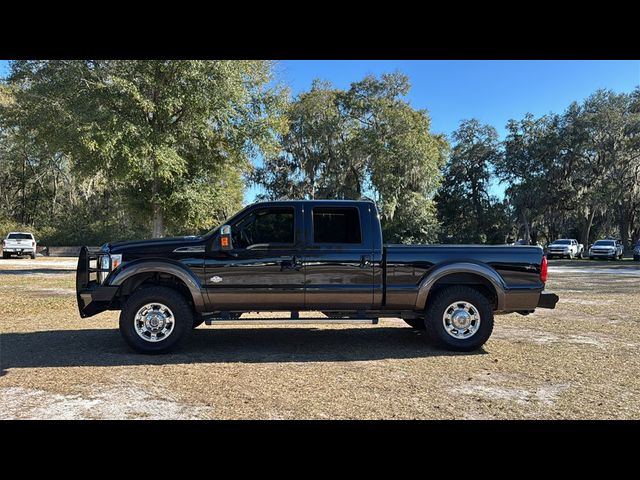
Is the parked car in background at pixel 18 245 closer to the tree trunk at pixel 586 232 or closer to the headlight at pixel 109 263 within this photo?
the headlight at pixel 109 263

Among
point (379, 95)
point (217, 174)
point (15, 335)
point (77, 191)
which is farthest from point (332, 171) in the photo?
point (15, 335)

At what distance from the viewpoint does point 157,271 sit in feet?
20.7

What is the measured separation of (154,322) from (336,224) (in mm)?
2671

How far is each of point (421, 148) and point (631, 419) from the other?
115 feet

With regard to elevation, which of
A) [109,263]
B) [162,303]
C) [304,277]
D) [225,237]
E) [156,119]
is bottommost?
[162,303]

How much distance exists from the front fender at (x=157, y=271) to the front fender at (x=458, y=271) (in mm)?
2857

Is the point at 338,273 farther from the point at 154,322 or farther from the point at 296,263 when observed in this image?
the point at 154,322

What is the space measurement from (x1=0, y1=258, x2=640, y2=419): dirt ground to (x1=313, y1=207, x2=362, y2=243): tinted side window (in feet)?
4.99

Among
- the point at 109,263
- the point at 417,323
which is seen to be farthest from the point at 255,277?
the point at 417,323

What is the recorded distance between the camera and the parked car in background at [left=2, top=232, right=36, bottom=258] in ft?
104

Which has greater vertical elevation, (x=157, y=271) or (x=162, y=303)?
(x=157, y=271)

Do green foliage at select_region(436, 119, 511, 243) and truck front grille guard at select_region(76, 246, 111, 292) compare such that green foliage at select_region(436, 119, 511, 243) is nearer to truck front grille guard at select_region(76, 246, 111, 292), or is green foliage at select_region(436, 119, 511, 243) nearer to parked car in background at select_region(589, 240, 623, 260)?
parked car in background at select_region(589, 240, 623, 260)

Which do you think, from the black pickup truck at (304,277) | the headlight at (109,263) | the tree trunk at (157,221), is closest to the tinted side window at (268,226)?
the black pickup truck at (304,277)

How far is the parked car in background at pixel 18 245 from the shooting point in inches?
1242
